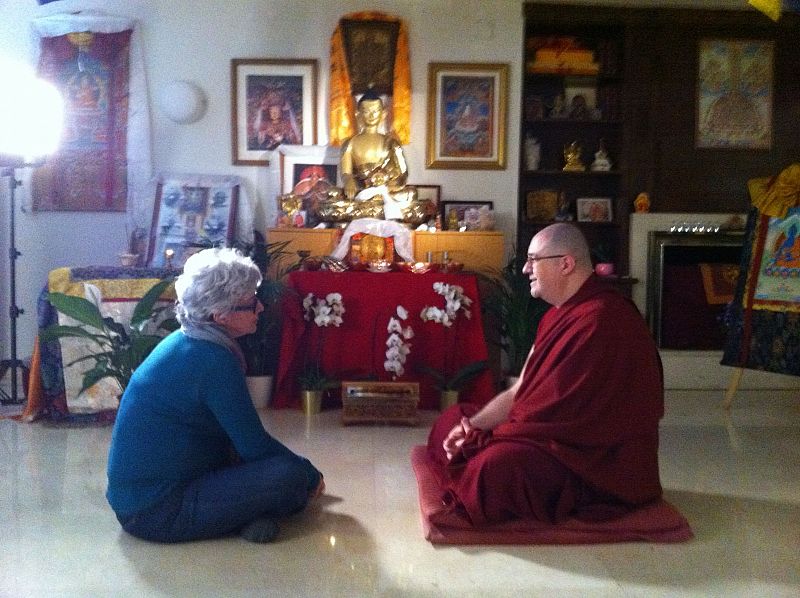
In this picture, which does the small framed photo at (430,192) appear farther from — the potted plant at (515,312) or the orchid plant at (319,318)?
the orchid plant at (319,318)

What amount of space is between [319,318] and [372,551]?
6.95 feet

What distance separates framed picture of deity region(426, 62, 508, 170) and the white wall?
2.4 inches

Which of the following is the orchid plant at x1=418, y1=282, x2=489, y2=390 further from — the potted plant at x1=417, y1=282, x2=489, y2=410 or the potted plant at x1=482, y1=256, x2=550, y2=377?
the potted plant at x1=482, y1=256, x2=550, y2=377

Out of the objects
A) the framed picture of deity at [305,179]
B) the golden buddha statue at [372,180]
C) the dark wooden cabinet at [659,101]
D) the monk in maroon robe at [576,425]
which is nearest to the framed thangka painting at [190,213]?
the framed picture of deity at [305,179]

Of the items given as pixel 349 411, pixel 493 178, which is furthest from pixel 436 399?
pixel 493 178

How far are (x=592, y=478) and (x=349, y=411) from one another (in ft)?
6.13

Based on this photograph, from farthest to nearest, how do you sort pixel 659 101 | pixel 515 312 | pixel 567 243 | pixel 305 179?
pixel 659 101 → pixel 305 179 → pixel 515 312 → pixel 567 243

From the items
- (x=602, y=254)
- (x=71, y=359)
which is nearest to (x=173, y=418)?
(x=71, y=359)

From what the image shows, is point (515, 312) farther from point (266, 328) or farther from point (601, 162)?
point (601, 162)

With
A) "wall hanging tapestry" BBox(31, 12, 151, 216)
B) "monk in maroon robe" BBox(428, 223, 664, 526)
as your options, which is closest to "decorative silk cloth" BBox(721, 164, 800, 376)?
"monk in maroon robe" BBox(428, 223, 664, 526)

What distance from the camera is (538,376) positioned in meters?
2.60

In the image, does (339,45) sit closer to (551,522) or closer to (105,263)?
(105,263)

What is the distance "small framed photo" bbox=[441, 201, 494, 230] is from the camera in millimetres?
5027

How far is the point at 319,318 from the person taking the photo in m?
4.40
